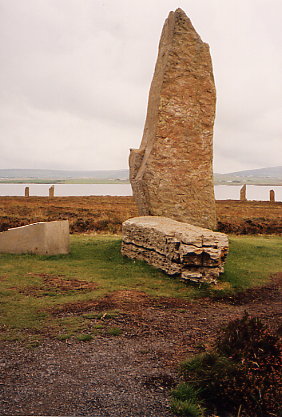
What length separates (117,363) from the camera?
4652 millimetres

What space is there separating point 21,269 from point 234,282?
17.9ft

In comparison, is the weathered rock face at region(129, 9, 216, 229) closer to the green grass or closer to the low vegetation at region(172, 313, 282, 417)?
the green grass

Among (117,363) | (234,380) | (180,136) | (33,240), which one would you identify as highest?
(180,136)

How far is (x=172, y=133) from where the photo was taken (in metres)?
12.5

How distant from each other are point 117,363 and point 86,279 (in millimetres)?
4456

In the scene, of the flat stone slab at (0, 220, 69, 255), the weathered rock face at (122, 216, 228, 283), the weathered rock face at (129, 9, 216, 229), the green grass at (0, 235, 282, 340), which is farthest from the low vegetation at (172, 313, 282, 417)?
the weathered rock face at (129, 9, 216, 229)

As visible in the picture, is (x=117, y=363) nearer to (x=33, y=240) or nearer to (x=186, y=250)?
(x=186, y=250)

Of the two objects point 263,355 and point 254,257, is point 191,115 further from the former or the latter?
point 263,355

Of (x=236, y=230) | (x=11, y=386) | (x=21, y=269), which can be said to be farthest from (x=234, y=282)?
(x=236, y=230)

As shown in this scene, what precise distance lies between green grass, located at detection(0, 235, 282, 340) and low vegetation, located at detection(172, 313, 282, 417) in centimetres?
210

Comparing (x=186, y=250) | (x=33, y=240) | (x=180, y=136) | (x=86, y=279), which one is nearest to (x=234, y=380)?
(x=186, y=250)

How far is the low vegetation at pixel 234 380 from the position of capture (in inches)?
148

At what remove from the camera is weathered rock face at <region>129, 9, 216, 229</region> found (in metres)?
12.4

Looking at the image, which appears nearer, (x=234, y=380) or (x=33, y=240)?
(x=234, y=380)
